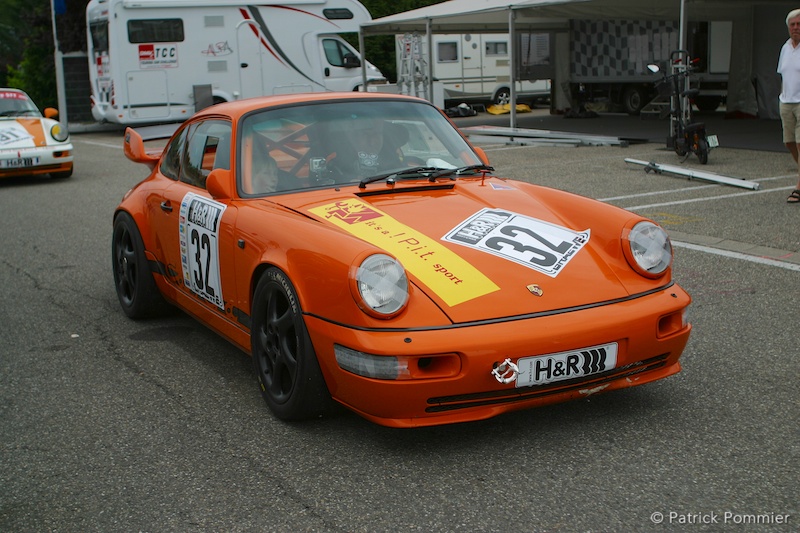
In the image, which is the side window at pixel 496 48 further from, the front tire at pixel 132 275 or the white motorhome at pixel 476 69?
the front tire at pixel 132 275

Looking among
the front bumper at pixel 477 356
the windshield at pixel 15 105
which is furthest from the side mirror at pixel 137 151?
the windshield at pixel 15 105

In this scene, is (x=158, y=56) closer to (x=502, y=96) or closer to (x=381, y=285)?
(x=502, y=96)

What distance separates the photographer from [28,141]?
42.3 feet

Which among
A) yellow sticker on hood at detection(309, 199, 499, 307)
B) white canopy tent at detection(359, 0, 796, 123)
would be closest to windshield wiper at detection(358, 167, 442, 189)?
yellow sticker on hood at detection(309, 199, 499, 307)

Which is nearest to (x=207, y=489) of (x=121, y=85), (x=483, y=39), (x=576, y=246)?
(x=576, y=246)

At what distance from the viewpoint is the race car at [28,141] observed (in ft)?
41.4

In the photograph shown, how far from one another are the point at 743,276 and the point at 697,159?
22.5 feet

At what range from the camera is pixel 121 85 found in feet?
66.6

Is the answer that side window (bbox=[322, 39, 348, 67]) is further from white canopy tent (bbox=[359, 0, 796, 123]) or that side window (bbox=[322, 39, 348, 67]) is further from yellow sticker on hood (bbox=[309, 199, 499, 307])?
yellow sticker on hood (bbox=[309, 199, 499, 307])

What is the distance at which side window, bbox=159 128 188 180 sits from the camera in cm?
525
